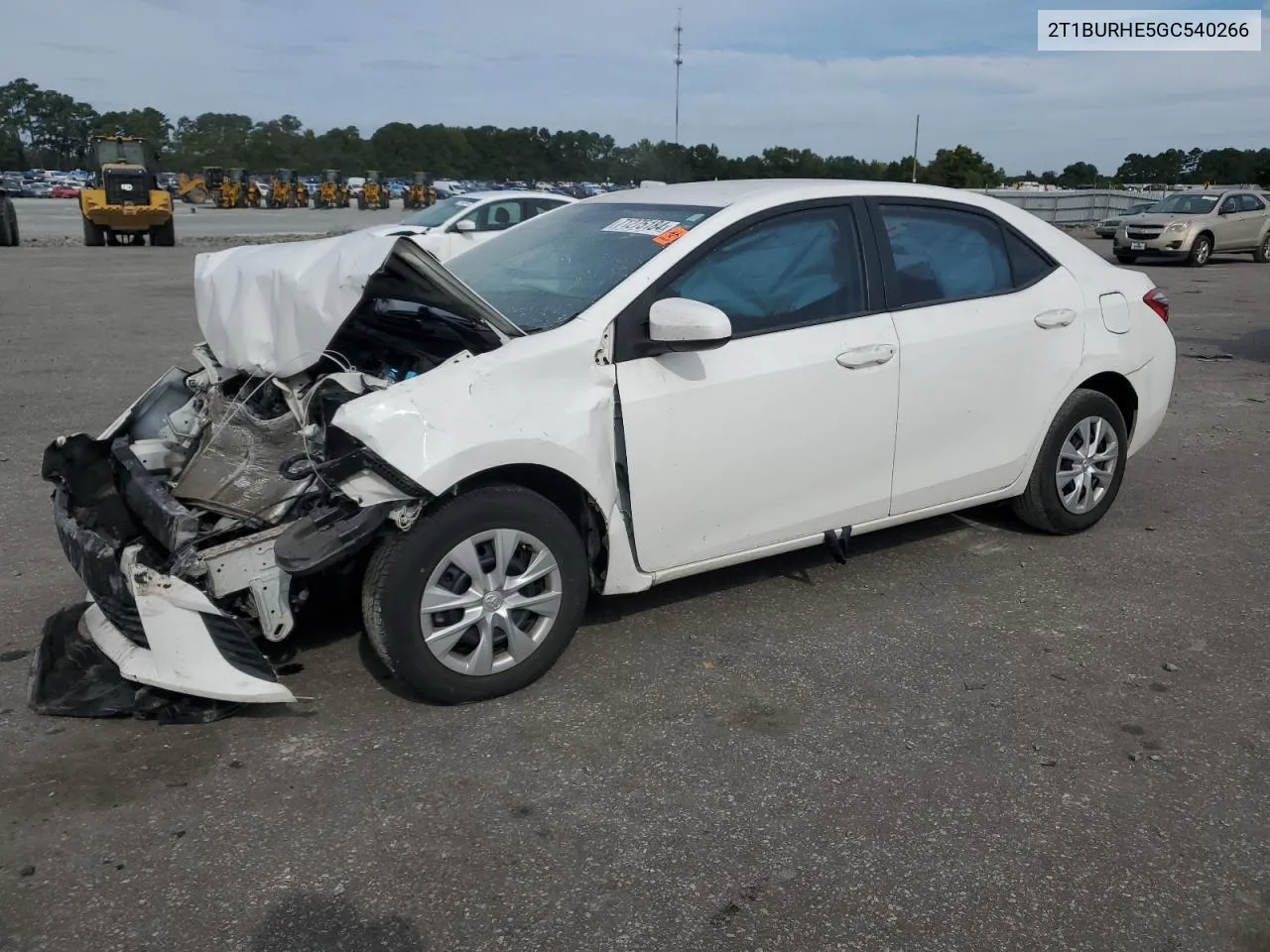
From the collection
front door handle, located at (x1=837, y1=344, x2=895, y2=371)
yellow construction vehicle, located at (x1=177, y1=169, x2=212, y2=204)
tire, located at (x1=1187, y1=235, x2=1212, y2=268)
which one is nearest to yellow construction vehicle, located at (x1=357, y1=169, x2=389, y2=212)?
yellow construction vehicle, located at (x1=177, y1=169, x2=212, y2=204)

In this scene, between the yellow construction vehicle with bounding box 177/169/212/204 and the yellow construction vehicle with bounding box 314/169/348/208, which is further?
the yellow construction vehicle with bounding box 177/169/212/204

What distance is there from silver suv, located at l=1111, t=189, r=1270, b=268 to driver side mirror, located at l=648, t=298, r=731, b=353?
23.2 meters

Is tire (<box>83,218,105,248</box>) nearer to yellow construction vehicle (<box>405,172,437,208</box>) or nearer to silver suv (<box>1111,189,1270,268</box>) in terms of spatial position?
silver suv (<box>1111,189,1270,268</box>)

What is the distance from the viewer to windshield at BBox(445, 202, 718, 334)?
4.11 meters

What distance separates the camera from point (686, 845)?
116 inches

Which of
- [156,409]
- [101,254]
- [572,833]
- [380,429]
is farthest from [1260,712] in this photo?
[101,254]

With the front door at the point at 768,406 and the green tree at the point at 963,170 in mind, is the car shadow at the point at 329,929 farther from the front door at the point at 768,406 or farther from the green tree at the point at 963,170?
the green tree at the point at 963,170

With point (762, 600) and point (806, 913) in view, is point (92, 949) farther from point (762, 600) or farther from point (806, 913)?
point (762, 600)

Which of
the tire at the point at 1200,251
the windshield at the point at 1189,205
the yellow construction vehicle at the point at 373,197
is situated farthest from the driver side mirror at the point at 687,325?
the yellow construction vehicle at the point at 373,197

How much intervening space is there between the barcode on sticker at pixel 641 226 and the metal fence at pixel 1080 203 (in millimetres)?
36248

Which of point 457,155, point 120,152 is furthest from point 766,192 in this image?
point 457,155

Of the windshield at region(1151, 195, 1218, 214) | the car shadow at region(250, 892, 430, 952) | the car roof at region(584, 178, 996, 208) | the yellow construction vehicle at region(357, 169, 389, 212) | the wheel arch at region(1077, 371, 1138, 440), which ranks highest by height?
the yellow construction vehicle at region(357, 169, 389, 212)

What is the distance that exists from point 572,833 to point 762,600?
1855mm

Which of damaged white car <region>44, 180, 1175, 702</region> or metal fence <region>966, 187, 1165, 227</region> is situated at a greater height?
metal fence <region>966, 187, 1165, 227</region>
